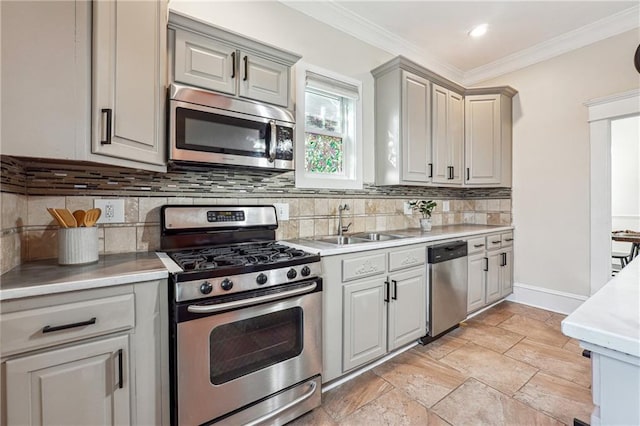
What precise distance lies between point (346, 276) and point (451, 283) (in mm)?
1243

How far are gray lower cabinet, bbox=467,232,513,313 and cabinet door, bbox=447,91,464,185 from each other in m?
0.78

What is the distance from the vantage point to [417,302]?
2.36 metres

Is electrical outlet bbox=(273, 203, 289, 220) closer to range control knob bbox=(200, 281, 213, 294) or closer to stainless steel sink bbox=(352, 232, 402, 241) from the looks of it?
stainless steel sink bbox=(352, 232, 402, 241)

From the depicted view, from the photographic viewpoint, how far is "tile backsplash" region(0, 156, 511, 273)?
137 centimetres

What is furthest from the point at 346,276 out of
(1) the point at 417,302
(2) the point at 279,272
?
(1) the point at 417,302

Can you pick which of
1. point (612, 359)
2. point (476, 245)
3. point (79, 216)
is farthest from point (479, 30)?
point (79, 216)

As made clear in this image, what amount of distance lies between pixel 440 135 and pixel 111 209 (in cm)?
302

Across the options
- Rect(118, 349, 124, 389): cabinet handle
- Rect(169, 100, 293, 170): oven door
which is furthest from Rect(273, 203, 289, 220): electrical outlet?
Rect(118, 349, 124, 389): cabinet handle

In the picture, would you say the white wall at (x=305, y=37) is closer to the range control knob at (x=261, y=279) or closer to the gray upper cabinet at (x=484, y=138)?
the gray upper cabinet at (x=484, y=138)

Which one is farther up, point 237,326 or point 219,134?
point 219,134

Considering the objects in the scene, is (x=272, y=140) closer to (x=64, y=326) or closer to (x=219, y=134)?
(x=219, y=134)

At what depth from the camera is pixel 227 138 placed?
5.81 feet

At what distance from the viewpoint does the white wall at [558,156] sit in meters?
2.94

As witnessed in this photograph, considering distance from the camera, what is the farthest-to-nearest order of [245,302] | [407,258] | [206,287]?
[407,258] < [245,302] < [206,287]
